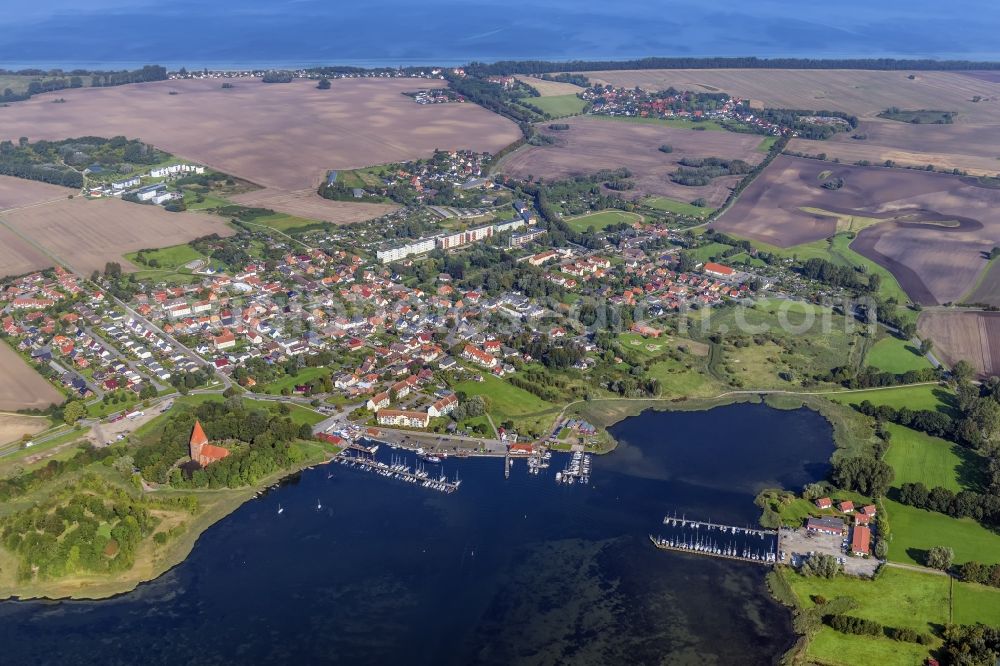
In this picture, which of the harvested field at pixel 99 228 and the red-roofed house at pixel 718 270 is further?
the harvested field at pixel 99 228

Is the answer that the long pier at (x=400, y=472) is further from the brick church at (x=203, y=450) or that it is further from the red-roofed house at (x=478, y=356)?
the red-roofed house at (x=478, y=356)

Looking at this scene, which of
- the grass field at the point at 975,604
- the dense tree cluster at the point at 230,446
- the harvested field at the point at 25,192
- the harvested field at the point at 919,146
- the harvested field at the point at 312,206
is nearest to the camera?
the grass field at the point at 975,604

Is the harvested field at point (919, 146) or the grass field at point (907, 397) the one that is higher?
the harvested field at point (919, 146)

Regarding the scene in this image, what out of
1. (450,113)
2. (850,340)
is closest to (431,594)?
(850,340)

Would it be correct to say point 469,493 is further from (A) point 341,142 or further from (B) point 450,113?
(B) point 450,113

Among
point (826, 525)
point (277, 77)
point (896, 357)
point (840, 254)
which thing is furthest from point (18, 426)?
point (277, 77)

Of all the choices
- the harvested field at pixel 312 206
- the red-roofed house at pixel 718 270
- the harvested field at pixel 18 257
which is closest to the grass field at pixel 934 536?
the red-roofed house at pixel 718 270

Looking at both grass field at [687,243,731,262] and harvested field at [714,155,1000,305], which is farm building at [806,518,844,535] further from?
grass field at [687,243,731,262]
